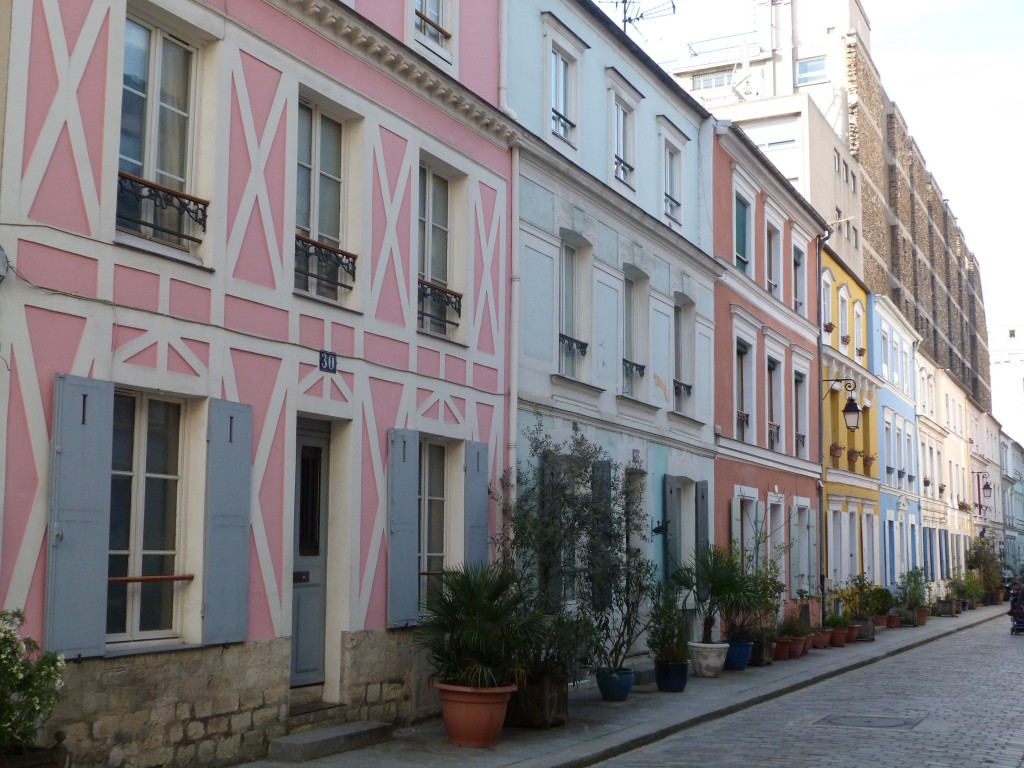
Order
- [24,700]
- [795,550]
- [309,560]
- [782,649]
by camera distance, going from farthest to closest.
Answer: [795,550]
[782,649]
[309,560]
[24,700]

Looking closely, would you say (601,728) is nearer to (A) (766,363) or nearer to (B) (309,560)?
(B) (309,560)

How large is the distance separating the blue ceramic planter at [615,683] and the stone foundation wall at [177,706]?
499 centimetres

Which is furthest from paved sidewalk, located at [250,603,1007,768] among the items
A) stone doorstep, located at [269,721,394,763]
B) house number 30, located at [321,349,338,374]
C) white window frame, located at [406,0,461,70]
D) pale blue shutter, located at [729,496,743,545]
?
white window frame, located at [406,0,461,70]

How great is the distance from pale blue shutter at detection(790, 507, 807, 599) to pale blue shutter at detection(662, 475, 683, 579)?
6205mm

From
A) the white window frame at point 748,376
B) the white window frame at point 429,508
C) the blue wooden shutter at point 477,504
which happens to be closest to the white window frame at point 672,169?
the white window frame at point 748,376

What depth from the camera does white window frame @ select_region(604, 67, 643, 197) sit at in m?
17.2

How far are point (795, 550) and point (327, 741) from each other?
17150 mm

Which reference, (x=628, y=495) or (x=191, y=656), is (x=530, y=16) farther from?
(x=191, y=656)

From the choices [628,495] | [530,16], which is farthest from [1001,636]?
[530,16]

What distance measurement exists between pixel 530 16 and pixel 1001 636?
20.3m

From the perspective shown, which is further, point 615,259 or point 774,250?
point 774,250

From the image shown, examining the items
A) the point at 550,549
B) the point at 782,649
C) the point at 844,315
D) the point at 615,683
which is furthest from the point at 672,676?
the point at 844,315

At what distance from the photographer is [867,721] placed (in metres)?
13.2

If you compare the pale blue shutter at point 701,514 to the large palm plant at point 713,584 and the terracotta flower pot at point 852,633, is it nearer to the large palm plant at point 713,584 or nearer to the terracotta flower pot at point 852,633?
the large palm plant at point 713,584
